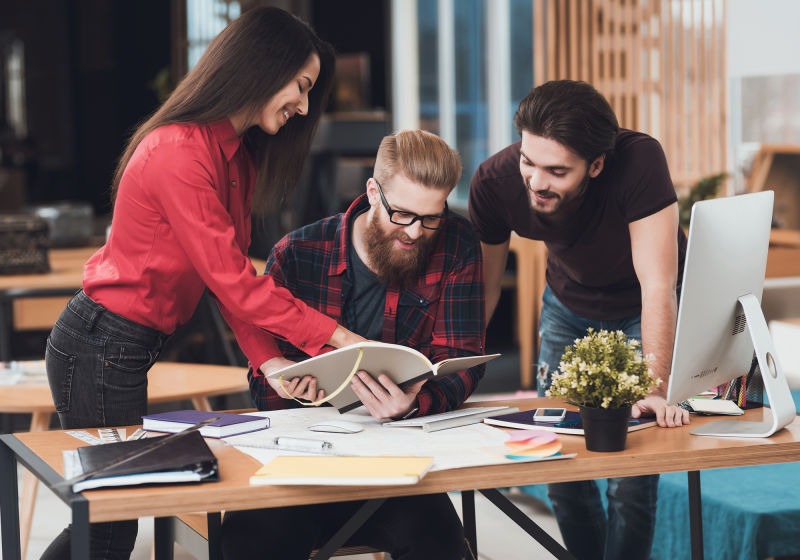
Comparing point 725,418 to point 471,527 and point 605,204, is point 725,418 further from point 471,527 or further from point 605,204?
point 471,527

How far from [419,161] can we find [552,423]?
0.60 metres

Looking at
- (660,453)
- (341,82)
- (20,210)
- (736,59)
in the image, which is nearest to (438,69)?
(341,82)

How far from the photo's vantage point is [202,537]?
2.37 metres

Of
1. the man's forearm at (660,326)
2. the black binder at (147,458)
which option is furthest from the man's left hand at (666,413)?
the black binder at (147,458)

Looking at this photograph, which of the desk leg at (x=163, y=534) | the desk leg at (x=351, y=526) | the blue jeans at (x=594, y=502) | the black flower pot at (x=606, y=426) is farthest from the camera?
the blue jeans at (x=594, y=502)

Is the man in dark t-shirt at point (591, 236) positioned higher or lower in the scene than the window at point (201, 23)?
lower

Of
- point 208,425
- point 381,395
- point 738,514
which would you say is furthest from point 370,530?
point 738,514

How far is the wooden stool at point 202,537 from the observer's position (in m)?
2.16

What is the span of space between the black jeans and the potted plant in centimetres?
39

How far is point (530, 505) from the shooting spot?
13.5ft

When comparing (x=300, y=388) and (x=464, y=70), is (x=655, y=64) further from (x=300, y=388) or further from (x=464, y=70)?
(x=300, y=388)

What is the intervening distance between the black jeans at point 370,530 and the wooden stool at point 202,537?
0.11 feet

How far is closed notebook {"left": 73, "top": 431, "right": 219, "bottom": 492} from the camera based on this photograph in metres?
1.77

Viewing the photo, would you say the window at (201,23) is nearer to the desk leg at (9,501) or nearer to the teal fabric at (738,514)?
the teal fabric at (738,514)
